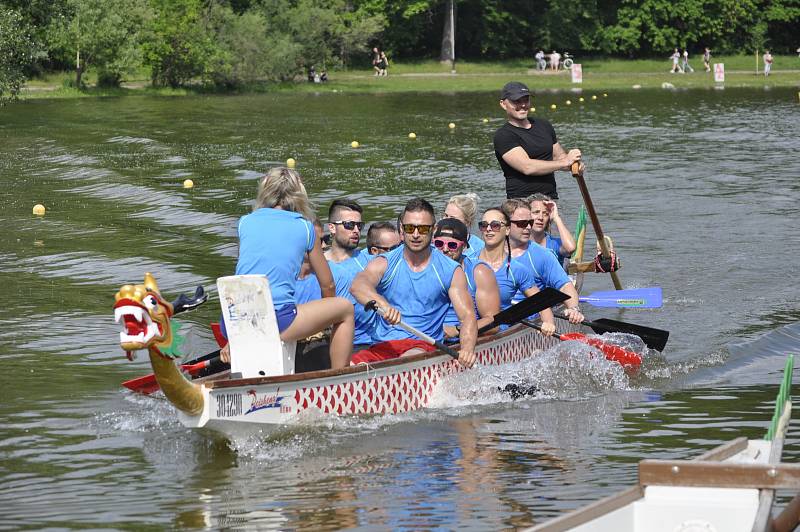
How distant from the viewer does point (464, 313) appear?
8.86m

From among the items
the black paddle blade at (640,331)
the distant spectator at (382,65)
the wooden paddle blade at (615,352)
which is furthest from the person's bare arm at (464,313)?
the distant spectator at (382,65)

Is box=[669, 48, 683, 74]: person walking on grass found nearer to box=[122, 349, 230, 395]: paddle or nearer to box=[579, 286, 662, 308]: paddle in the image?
box=[579, 286, 662, 308]: paddle

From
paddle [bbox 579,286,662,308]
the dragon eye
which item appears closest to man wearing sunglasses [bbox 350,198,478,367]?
the dragon eye

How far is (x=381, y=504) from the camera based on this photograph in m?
7.02

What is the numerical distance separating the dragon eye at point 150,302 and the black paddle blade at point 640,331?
16.3ft

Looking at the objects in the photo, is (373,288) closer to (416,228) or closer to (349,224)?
(416,228)

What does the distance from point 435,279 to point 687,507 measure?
13.3 feet

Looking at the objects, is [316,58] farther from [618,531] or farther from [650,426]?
[618,531]

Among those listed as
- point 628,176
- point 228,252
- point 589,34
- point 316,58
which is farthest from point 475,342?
point 589,34

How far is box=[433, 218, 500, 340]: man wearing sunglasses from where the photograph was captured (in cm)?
930

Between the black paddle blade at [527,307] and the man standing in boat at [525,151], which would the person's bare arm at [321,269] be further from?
the man standing in boat at [525,151]

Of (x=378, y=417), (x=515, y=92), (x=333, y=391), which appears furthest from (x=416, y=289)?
(x=515, y=92)

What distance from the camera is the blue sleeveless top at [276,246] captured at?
7.96 m

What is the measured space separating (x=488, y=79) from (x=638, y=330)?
4851 cm
